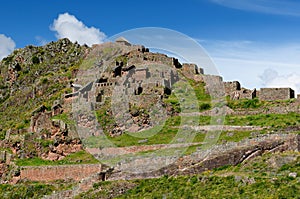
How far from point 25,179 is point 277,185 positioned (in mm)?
24203

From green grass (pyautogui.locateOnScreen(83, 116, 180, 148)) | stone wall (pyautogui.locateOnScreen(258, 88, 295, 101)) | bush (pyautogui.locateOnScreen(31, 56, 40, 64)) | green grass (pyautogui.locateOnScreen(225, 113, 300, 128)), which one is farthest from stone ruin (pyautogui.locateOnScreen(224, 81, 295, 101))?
bush (pyautogui.locateOnScreen(31, 56, 40, 64))

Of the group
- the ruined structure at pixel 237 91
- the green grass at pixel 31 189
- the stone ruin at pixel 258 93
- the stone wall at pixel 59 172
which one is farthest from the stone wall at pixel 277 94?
the green grass at pixel 31 189

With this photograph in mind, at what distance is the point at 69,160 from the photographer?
45188mm

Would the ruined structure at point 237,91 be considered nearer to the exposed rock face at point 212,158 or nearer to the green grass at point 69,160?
the green grass at point 69,160

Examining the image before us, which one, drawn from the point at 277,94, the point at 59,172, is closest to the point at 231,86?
the point at 277,94

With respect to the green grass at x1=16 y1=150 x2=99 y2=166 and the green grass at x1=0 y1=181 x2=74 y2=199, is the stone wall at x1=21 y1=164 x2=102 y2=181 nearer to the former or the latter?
the green grass at x1=0 y1=181 x2=74 y2=199

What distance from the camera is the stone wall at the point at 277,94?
47750 millimetres

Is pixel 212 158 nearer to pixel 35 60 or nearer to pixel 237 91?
pixel 237 91

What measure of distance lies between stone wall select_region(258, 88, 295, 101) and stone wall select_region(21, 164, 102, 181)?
15613mm

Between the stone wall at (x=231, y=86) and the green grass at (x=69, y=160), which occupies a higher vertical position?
the stone wall at (x=231, y=86)

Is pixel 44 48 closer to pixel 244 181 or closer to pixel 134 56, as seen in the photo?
pixel 134 56

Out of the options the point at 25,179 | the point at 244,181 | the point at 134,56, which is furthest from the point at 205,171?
the point at 134,56

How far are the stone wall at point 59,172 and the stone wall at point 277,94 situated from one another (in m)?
15.6

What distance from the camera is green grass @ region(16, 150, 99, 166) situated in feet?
144
